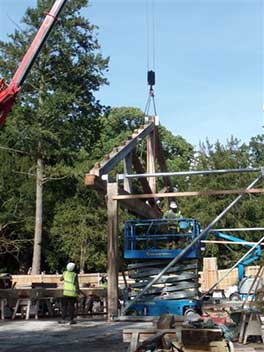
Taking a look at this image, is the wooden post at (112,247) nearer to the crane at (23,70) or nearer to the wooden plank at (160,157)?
the crane at (23,70)

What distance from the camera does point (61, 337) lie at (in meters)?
13.0

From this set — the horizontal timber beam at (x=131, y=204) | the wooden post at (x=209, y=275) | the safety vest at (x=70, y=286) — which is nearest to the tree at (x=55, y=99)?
the wooden post at (x=209, y=275)

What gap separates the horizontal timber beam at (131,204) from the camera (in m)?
15.9

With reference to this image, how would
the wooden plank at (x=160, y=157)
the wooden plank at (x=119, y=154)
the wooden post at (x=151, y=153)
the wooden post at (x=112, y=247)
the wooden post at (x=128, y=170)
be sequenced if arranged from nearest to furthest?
the wooden plank at (x=119, y=154)
the wooden post at (x=112, y=247)
the wooden post at (x=128, y=170)
the wooden post at (x=151, y=153)
the wooden plank at (x=160, y=157)

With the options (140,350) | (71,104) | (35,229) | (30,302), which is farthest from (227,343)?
(71,104)

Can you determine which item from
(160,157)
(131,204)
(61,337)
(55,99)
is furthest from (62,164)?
(61,337)

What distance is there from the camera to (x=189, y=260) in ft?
54.9

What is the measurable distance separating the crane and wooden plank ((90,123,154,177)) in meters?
4.42

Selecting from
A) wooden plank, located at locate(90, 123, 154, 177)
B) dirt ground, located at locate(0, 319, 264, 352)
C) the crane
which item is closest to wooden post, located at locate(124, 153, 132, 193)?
wooden plank, located at locate(90, 123, 154, 177)

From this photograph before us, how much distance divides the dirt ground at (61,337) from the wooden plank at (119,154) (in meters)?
3.73

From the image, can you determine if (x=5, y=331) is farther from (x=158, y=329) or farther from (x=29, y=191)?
(x=29, y=191)

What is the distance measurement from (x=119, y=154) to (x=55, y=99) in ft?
76.7

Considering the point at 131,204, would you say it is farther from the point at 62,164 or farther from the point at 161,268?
the point at 62,164

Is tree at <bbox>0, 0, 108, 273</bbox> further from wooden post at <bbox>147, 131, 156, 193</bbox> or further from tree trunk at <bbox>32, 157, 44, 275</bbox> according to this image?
Answer: wooden post at <bbox>147, 131, 156, 193</bbox>
